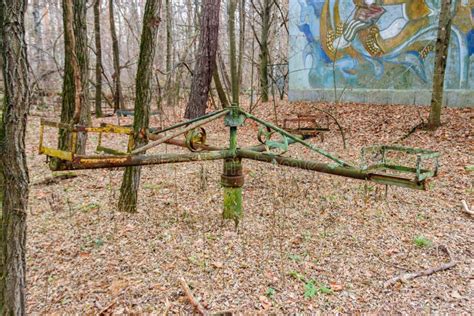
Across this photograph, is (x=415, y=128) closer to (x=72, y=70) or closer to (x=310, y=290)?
(x=310, y=290)

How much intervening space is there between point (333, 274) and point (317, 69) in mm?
10309

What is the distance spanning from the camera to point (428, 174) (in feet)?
A: 10.5

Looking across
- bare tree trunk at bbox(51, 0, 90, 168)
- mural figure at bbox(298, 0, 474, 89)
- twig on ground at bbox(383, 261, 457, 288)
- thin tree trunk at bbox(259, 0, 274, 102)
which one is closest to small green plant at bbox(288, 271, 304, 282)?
twig on ground at bbox(383, 261, 457, 288)

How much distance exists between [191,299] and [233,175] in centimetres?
150

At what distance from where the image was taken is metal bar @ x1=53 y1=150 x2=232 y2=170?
2.76 m

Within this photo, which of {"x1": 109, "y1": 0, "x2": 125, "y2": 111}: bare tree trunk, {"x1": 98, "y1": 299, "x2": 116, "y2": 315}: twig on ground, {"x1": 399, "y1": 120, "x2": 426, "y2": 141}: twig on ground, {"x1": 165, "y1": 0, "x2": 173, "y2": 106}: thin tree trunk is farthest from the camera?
{"x1": 165, "y1": 0, "x2": 173, "y2": 106}: thin tree trunk

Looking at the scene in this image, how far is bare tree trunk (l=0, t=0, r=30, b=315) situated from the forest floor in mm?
650

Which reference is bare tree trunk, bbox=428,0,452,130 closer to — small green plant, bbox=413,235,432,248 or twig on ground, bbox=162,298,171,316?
small green plant, bbox=413,235,432,248

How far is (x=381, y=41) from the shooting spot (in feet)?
36.3

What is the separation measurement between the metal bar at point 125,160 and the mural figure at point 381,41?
675cm

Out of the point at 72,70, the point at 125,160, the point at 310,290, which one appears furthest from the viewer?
the point at 72,70

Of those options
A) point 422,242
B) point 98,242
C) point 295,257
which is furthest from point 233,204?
point 422,242

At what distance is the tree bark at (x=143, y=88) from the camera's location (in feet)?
13.3

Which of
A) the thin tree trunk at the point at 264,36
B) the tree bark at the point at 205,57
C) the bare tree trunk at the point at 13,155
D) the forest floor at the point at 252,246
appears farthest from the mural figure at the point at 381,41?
the bare tree trunk at the point at 13,155
